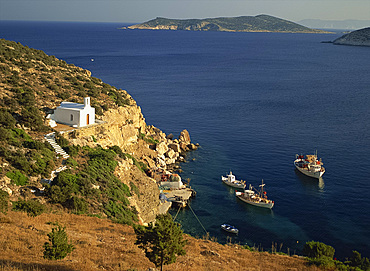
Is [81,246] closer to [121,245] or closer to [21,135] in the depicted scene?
[121,245]

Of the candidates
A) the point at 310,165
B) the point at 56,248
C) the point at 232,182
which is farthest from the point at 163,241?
the point at 310,165

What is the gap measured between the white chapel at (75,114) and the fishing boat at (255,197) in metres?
20.9

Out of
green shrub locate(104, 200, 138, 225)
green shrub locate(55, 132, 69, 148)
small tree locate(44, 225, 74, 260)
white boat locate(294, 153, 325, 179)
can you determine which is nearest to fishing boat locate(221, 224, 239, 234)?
green shrub locate(104, 200, 138, 225)

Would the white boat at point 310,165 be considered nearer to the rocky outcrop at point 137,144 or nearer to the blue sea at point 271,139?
the blue sea at point 271,139

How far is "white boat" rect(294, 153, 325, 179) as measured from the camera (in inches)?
2071

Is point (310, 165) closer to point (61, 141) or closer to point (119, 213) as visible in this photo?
point (119, 213)

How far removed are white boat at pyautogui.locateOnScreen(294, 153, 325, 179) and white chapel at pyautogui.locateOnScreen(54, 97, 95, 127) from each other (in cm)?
3118

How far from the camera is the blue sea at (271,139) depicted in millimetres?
40872

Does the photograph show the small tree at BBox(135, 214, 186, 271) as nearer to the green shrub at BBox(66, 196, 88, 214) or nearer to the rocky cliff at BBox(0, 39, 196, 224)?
the green shrub at BBox(66, 196, 88, 214)

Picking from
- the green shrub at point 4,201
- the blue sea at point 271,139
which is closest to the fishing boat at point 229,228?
the blue sea at point 271,139

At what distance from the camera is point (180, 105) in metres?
90.2

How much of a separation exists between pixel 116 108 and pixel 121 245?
102 ft

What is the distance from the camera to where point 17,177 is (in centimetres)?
2802

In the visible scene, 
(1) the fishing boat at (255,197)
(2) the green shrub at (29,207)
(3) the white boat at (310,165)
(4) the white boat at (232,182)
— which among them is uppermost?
(2) the green shrub at (29,207)
